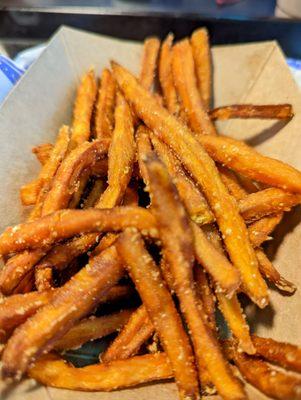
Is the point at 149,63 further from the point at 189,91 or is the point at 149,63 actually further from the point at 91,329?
the point at 91,329

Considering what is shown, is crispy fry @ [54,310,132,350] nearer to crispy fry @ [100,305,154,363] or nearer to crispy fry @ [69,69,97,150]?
crispy fry @ [100,305,154,363]

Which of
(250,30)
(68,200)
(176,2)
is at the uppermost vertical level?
(176,2)

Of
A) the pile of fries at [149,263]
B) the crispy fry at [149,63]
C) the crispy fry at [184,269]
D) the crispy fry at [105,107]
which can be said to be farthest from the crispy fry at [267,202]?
the crispy fry at [149,63]

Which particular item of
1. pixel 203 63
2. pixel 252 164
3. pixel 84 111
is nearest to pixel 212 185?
pixel 252 164

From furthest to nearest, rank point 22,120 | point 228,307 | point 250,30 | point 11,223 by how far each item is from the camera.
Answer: point 250,30 < point 22,120 < point 11,223 < point 228,307

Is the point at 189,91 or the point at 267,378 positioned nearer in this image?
the point at 267,378

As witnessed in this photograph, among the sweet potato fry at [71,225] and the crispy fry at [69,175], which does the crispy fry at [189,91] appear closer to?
the crispy fry at [69,175]

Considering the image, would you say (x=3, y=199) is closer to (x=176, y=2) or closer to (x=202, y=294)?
(x=202, y=294)

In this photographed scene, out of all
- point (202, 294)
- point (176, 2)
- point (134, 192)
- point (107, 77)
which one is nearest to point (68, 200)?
point (134, 192)
